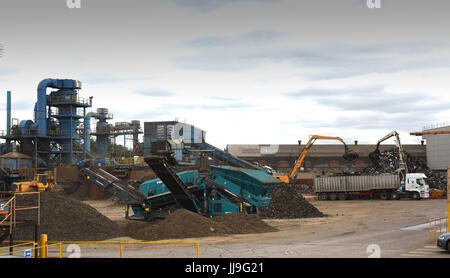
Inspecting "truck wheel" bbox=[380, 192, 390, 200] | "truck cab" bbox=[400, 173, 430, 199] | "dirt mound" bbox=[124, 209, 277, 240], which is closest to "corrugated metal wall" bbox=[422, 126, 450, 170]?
"truck cab" bbox=[400, 173, 430, 199]

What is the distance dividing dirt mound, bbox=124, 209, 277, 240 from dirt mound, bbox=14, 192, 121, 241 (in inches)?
52.4

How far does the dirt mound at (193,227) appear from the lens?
21578 mm

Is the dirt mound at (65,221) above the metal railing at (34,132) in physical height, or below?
below

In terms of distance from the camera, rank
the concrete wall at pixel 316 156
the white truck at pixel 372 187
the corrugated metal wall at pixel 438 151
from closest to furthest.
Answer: the white truck at pixel 372 187, the corrugated metal wall at pixel 438 151, the concrete wall at pixel 316 156

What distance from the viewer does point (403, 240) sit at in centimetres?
2025

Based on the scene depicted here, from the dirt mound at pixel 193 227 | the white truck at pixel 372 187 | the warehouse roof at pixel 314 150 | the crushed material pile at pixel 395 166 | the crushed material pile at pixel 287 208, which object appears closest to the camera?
the dirt mound at pixel 193 227

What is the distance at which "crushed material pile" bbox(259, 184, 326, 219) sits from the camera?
3134 cm

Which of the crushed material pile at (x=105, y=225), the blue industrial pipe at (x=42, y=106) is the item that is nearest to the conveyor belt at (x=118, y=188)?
the crushed material pile at (x=105, y=225)

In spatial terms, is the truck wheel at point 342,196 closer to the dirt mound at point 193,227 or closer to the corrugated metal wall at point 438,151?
the dirt mound at point 193,227

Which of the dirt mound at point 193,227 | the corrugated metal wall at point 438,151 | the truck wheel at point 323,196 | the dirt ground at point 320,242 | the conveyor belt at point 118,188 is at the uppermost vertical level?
the corrugated metal wall at point 438,151

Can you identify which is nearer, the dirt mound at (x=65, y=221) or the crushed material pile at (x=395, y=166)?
the dirt mound at (x=65, y=221)

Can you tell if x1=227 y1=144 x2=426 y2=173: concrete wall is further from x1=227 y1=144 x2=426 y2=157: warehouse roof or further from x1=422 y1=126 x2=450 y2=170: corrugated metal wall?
x1=422 y1=126 x2=450 y2=170: corrugated metal wall

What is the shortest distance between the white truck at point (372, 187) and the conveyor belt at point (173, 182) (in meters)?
27.7
